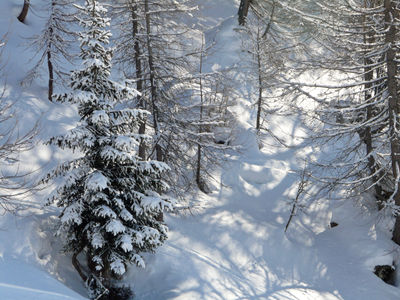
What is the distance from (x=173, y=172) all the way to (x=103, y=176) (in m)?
5.82

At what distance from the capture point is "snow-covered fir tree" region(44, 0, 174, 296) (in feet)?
26.7

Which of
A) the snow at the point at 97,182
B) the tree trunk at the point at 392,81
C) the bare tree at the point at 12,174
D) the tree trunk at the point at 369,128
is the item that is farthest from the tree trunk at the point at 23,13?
the tree trunk at the point at 392,81

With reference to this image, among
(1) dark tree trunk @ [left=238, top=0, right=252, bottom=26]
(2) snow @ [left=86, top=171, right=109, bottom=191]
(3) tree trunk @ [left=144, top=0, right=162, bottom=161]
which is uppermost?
(1) dark tree trunk @ [left=238, top=0, right=252, bottom=26]

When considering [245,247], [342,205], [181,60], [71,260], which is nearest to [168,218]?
[245,247]

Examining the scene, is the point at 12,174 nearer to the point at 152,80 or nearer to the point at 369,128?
the point at 152,80

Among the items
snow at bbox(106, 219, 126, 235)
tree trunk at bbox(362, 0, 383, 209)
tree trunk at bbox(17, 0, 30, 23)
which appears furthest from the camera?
tree trunk at bbox(17, 0, 30, 23)

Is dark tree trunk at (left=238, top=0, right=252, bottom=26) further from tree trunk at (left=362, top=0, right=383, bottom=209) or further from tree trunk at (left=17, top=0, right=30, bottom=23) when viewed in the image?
tree trunk at (left=17, top=0, right=30, bottom=23)

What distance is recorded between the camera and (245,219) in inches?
579

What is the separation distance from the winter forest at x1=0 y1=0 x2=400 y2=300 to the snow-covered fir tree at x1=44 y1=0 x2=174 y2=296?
0.04m

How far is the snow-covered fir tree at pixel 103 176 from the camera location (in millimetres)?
8148

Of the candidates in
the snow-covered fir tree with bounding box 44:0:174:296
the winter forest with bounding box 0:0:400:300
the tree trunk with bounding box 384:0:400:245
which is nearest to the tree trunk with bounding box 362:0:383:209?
the winter forest with bounding box 0:0:400:300

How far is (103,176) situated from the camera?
8172mm

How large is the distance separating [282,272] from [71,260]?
703cm

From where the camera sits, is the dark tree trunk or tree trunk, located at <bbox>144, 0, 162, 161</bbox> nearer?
tree trunk, located at <bbox>144, 0, 162, 161</bbox>
